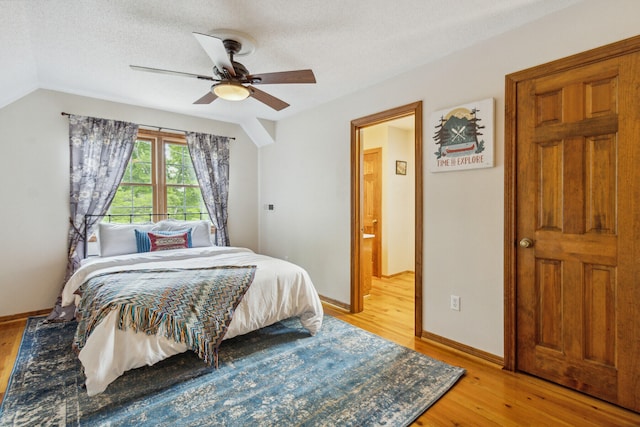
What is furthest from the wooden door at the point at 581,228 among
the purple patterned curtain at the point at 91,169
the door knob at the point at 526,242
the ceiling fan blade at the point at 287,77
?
the purple patterned curtain at the point at 91,169

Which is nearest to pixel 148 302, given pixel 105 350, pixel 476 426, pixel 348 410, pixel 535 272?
pixel 105 350

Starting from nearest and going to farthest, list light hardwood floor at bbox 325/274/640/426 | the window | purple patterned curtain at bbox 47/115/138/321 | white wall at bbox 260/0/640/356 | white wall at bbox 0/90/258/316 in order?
light hardwood floor at bbox 325/274/640/426, white wall at bbox 260/0/640/356, white wall at bbox 0/90/258/316, purple patterned curtain at bbox 47/115/138/321, the window

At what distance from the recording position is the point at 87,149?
3652 mm

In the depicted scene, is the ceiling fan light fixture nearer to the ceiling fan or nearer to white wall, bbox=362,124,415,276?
the ceiling fan

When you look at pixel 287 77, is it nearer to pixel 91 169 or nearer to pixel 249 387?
pixel 249 387

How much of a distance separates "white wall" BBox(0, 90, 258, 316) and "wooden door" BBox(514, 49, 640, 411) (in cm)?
457

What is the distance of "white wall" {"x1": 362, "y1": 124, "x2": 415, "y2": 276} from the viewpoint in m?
5.12

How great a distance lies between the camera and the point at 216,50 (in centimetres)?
212

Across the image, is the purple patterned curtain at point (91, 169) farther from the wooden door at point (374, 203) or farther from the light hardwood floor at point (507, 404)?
the light hardwood floor at point (507, 404)

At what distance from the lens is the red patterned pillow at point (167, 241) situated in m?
3.59

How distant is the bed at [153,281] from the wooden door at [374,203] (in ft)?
7.77

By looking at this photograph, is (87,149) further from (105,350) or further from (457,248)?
(457,248)

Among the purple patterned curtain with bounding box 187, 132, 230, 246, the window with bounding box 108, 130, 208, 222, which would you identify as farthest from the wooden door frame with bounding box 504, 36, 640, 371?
the window with bounding box 108, 130, 208, 222

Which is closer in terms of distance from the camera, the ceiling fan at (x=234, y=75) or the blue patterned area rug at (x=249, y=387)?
the blue patterned area rug at (x=249, y=387)
